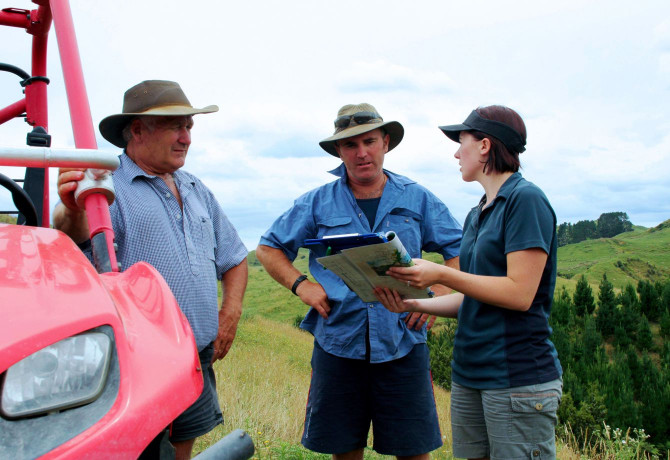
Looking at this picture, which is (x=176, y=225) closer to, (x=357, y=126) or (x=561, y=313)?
(x=357, y=126)

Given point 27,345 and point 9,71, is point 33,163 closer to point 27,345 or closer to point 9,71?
point 27,345

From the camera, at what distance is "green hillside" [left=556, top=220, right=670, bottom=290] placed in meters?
31.1

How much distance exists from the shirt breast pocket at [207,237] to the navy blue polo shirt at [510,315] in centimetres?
131

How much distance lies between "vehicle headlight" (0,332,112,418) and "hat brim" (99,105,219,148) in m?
1.95

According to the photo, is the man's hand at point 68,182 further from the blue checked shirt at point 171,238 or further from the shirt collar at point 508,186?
the shirt collar at point 508,186

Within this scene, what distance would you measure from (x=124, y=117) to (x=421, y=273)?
1.67 m

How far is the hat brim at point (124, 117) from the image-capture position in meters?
2.93

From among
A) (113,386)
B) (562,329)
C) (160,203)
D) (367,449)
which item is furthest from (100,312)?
(562,329)

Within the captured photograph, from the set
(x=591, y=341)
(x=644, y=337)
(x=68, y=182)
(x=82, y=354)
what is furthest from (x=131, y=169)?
(x=644, y=337)

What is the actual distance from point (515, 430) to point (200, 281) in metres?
1.54

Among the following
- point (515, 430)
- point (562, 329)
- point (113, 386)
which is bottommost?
point (562, 329)

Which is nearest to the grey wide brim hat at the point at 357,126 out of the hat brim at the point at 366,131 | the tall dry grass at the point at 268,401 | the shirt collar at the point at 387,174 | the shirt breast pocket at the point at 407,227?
the hat brim at the point at 366,131

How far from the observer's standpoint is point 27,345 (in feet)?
3.44

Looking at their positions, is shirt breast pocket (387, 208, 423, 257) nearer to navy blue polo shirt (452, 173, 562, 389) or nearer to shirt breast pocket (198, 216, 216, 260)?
navy blue polo shirt (452, 173, 562, 389)
